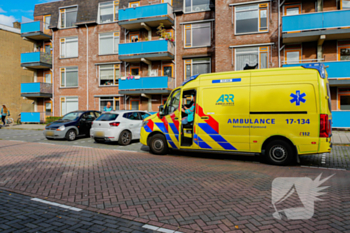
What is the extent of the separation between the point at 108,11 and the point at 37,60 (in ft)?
28.3

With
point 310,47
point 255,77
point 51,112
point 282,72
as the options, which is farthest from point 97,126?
point 51,112

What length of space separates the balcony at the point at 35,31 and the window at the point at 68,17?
1.94 meters

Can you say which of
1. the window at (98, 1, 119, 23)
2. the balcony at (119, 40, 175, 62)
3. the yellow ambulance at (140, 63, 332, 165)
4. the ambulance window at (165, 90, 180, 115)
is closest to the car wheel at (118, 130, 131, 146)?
the yellow ambulance at (140, 63, 332, 165)

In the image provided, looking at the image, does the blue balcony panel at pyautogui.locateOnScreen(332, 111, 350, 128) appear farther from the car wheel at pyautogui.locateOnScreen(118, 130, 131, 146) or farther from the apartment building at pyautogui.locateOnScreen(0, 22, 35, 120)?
the apartment building at pyautogui.locateOnScreen(0, 22, 35, 120)

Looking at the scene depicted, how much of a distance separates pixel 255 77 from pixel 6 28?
32.2 m

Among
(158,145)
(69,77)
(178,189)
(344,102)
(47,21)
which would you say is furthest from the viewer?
(47,21)

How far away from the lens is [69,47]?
2545cm

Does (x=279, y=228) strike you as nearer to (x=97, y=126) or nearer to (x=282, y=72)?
(x=282, y=72)

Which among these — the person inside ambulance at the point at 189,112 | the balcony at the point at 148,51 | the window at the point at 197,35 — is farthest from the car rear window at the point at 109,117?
the window at the point at 197,35

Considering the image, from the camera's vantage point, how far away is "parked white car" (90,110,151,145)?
37.4 feet

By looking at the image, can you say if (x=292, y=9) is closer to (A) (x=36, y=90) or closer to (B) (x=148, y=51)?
(B) (x=148, y=51)

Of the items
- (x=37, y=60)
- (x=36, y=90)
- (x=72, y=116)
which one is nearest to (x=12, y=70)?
(x=37, y=60)

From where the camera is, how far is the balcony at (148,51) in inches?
805

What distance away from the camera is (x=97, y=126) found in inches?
460
